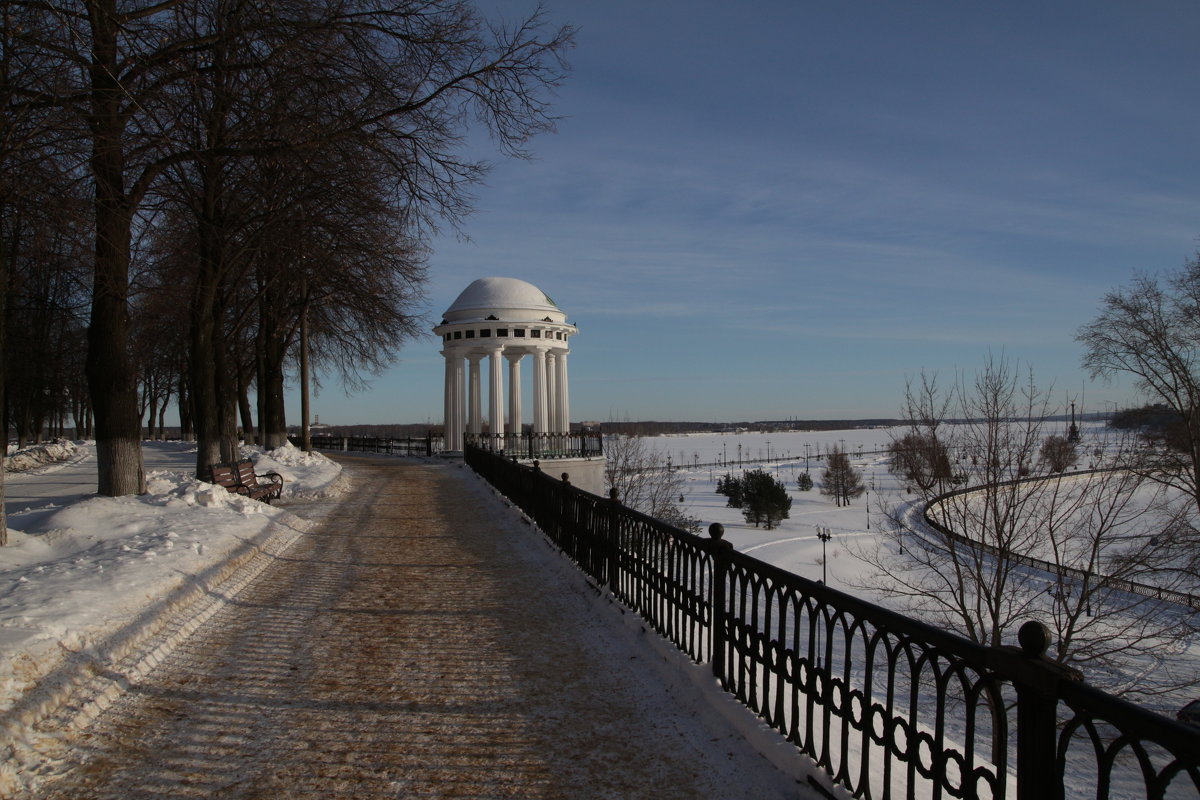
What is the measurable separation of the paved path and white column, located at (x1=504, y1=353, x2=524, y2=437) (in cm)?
2170

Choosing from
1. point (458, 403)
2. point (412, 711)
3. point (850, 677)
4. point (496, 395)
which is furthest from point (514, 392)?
point (850, 677)

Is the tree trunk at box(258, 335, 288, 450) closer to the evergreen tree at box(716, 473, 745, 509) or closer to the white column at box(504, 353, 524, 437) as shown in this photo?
the white column at box(504, 353, 524, 437)

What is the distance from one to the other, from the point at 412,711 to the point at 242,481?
37.8ft

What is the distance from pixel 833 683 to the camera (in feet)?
11.7

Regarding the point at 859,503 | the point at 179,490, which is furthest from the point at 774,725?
the point at 859,503

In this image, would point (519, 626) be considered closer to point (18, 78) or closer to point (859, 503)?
point (18, 78)

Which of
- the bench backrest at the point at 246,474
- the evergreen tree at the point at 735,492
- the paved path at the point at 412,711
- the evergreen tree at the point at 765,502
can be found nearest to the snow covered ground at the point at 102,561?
the paved path at the point at 412,711

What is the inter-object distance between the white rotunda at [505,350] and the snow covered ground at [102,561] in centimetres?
1630

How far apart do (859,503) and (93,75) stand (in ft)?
264

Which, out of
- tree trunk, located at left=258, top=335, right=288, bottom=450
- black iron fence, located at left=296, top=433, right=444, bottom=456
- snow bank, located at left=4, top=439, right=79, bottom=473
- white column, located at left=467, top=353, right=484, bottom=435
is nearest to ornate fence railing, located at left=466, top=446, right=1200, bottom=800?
tree trunk, located at left=258, top=335, right=288, bottom=450

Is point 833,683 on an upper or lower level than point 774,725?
upper

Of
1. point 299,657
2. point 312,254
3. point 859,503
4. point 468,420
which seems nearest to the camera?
point 299,657

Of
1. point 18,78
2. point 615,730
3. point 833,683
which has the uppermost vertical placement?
point 18,78

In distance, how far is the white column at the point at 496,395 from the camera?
2991cm
